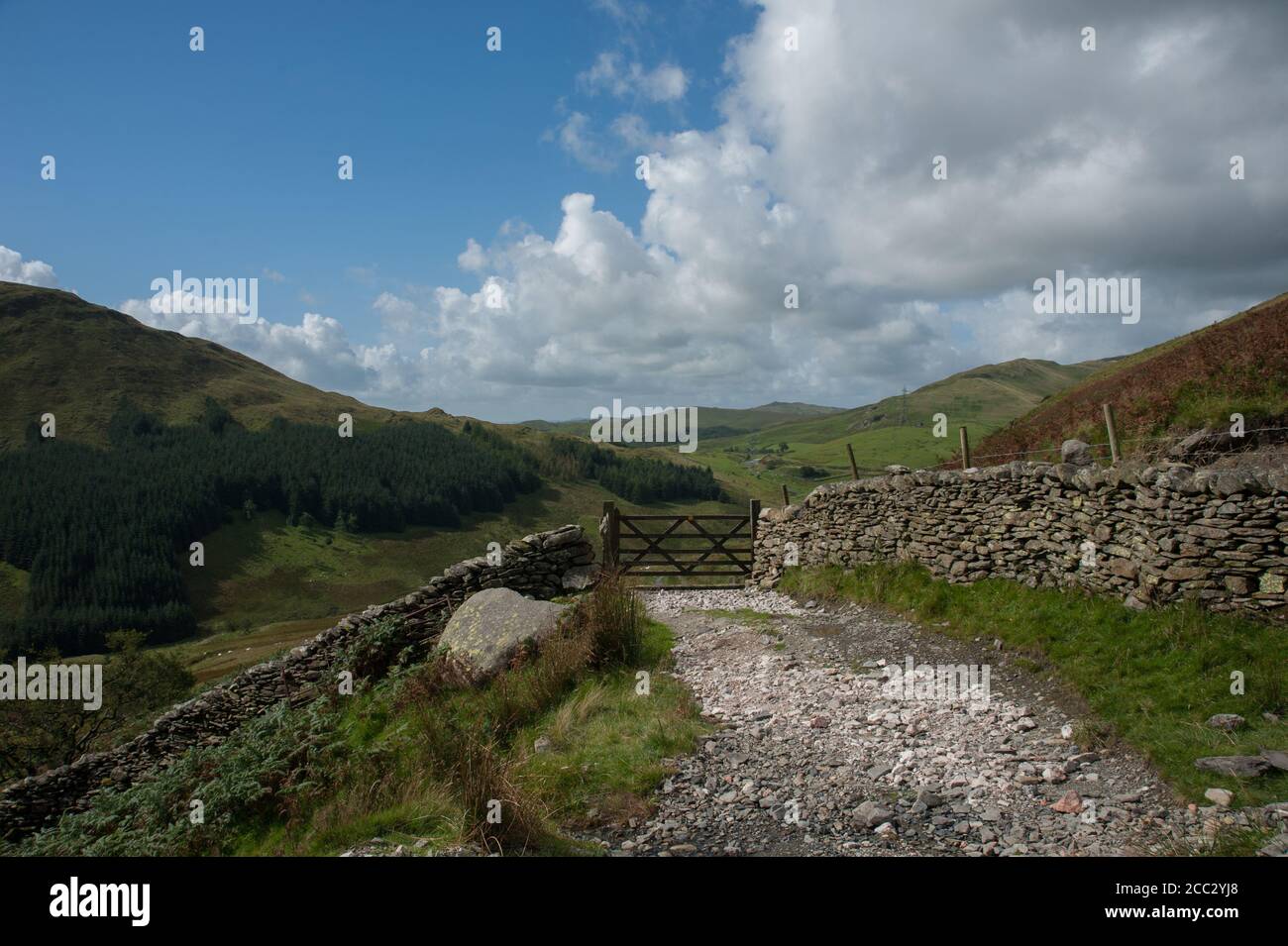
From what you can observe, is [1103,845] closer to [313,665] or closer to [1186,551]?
[1186,551]

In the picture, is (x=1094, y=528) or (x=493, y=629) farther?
(x=493, y=629)

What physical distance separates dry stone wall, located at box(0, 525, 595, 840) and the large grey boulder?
92cm

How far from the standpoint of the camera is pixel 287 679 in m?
12.1

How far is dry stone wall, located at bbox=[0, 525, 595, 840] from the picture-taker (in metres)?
12.0

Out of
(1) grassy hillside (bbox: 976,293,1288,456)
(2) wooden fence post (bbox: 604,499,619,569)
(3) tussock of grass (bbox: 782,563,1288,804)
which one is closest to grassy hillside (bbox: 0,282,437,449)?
(2) wooden fence post (bbox: 604,499,619,569)

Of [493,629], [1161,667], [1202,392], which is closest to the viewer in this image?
[1161,667]

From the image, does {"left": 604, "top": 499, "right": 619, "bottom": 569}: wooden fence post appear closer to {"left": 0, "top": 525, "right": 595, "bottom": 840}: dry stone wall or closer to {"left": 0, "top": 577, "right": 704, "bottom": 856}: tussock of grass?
{"left": 0, "top": 525, "right": 595, "bottom": 840}: dry stone wall

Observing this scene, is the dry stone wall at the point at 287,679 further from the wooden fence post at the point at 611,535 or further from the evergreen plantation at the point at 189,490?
the evergreen plantation at the point at 189,490

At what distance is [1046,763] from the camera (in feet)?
20.9

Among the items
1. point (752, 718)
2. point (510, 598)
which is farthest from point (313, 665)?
point (752, 718)

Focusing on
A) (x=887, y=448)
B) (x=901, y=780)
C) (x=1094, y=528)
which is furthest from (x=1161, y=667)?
(x=887, y=448)

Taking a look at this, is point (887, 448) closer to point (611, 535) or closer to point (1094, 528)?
point (611, 535)

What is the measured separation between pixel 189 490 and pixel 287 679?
124736mm

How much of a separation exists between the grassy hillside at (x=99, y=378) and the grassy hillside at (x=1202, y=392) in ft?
543
